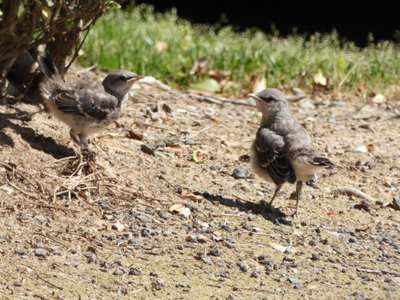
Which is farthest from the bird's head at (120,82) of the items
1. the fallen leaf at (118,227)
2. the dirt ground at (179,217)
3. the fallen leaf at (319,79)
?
the fallen leaf at (319,79)

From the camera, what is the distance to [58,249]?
18.7 feet

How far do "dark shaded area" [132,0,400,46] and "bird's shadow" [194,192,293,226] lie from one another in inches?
394

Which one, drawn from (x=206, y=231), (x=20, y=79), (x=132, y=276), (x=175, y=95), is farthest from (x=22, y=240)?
(x=175, y=95)

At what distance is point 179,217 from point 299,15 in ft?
39.4

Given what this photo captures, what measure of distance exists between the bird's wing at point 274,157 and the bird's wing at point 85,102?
127 centimetres

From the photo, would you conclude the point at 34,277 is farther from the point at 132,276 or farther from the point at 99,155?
the point at 99,155

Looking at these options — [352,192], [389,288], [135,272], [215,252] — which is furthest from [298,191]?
[135,272]

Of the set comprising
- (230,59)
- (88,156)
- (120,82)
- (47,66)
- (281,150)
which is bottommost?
(88,156)

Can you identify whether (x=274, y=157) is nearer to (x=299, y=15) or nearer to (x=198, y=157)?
(x=198, y=157)

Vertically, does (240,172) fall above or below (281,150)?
below

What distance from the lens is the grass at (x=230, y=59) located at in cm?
1026

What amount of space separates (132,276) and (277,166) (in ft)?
6.36

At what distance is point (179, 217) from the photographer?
6578 millimetres

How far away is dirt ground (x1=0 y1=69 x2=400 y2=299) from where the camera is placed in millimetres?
5535
